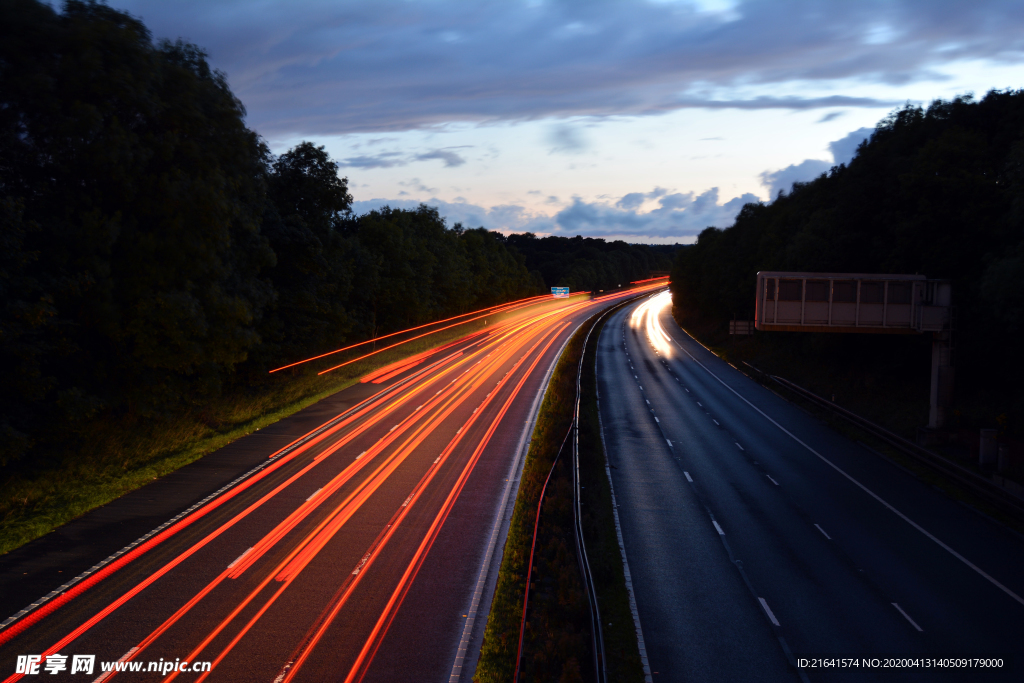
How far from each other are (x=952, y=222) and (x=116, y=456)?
36.1 m

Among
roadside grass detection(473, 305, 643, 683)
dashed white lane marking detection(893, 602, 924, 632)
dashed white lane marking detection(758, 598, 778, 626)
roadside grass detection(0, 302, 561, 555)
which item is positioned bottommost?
dashed white lane marking detection(758, 598, 778, 626)

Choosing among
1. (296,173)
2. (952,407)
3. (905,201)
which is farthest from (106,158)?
(905,201)

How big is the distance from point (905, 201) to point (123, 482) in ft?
123

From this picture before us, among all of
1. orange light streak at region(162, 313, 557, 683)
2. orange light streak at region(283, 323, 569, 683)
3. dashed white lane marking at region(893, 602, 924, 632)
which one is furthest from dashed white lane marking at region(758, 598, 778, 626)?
orange light streak at region(162, 313, 557, 683)

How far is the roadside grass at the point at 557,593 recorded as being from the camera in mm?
11229

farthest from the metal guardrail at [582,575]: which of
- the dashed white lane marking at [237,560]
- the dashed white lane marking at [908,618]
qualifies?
the dashed white lane marking at [237,560]

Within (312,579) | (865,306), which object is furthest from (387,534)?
(865,306)

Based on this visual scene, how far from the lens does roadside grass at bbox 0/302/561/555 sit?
55.3 feet

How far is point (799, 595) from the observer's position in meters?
14.3

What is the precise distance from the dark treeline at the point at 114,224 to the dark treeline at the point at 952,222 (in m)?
29.5

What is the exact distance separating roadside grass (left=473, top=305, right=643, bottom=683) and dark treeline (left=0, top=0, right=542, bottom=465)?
13557 millimetres

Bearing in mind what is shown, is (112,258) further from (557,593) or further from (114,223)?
(557,593)

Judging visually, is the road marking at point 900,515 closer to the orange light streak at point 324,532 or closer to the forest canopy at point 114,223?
the orange light streak at point 324,532

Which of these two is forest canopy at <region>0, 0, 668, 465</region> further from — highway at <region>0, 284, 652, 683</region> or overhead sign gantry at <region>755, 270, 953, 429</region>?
overhead sign gantry at <region>755, 270, 953, 429</region>
